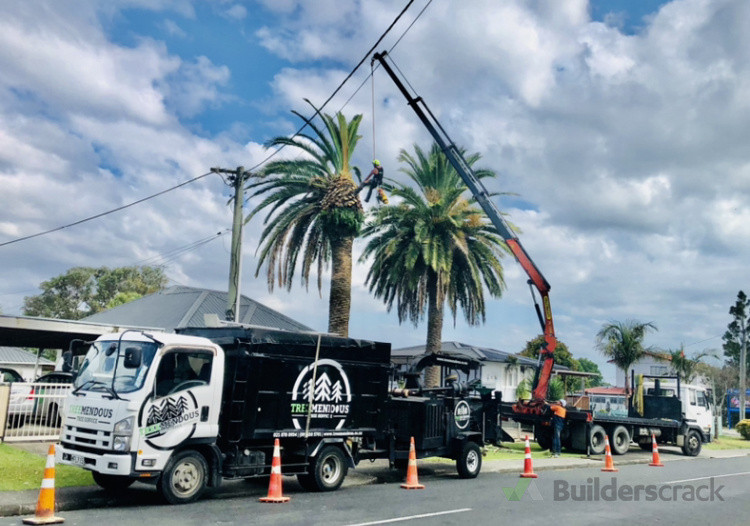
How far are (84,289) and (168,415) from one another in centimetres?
5995

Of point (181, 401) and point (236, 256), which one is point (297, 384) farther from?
point (236, 256)

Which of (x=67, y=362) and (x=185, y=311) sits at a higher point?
(x=185, y=311)

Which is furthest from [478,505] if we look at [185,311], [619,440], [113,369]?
[185,311]

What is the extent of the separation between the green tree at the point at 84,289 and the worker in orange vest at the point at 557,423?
49238 mm

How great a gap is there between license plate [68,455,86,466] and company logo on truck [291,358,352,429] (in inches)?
133

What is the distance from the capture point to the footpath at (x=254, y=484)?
9698 millimetres

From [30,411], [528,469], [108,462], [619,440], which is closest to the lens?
[108,462]

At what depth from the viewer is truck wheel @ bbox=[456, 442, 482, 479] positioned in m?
14.9

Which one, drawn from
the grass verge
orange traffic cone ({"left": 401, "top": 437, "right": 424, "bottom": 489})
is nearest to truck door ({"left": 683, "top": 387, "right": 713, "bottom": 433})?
orange traffic cone ({"left": 401, "top": 437, "right": 424, "bottom": 489})

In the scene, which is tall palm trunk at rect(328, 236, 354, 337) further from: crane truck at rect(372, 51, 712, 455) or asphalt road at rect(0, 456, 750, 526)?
asphalt road at rect(0, 456, 750, 526)

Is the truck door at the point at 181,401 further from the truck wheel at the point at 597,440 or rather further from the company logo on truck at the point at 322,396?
the truck wheel at the point at 597,440

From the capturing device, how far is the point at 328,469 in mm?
12328

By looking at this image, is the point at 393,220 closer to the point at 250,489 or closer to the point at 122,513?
the point at 250,489

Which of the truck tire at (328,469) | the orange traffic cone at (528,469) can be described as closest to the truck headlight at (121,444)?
the truck tire at (328,469)
